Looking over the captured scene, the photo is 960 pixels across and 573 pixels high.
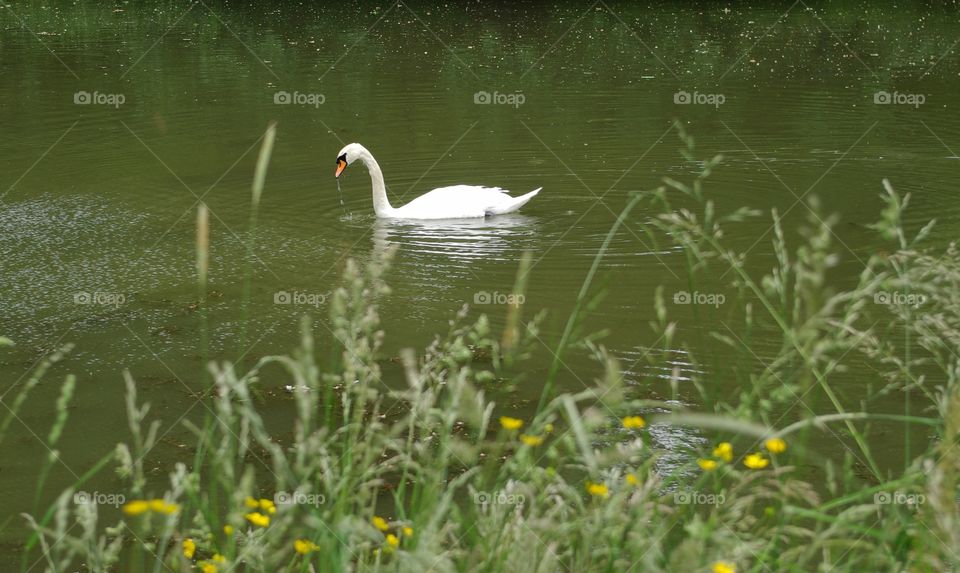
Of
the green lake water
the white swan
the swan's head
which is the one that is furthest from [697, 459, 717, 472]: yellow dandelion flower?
the swan's head

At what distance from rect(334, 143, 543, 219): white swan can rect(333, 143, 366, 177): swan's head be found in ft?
0.69

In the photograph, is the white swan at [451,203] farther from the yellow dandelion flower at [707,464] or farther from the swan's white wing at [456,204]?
the yellow dandelion flower at [707,464]

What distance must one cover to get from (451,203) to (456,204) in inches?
1.4

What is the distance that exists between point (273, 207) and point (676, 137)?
161 inches

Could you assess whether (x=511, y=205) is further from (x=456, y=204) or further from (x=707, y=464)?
(x=707, y=464)

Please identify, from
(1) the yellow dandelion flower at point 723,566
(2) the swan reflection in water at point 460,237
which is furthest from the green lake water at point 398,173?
(1) the yellow dandelion flower at point 723,566

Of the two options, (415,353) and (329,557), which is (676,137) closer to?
(415,353)

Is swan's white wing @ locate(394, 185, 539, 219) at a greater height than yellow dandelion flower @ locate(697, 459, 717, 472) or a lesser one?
greater

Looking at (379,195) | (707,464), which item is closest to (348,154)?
(379,195)

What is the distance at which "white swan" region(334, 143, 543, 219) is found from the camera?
8438 mm

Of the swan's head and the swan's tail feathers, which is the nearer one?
the swan's tail feathers

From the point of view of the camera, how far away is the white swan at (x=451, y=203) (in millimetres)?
8438

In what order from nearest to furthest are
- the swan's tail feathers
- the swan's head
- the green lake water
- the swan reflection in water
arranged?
the green lake water → the swan reflection in water → the swan's tail feathers → the swan's head

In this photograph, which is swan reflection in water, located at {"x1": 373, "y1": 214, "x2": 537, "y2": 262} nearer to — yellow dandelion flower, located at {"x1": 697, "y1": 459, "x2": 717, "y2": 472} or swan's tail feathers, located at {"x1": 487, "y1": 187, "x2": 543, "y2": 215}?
swan's tail feathers, located at {"x1": 487, "y1": 187, "x2": 543, "y2": 215}
